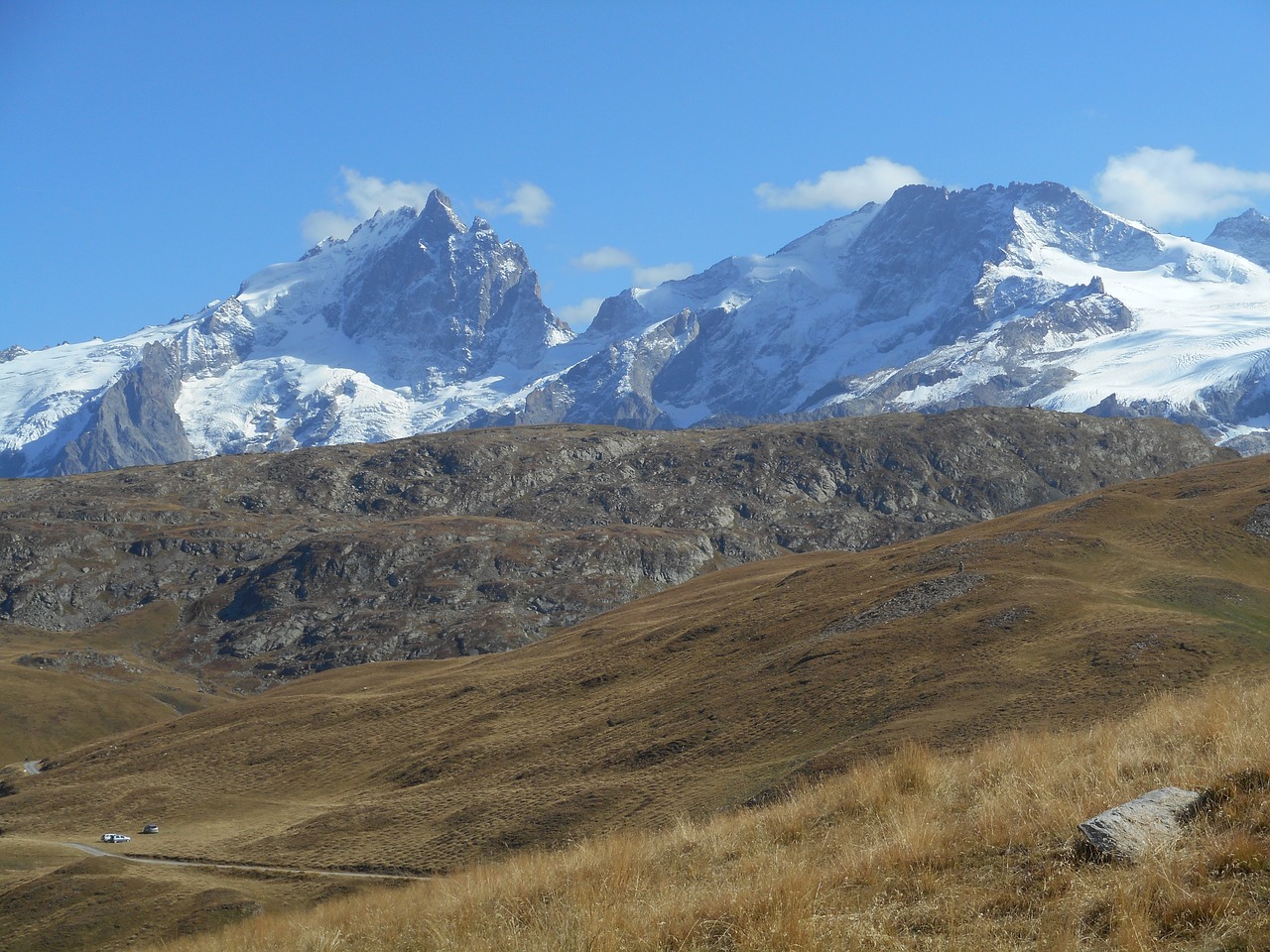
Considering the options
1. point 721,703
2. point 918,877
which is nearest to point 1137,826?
point 918,877

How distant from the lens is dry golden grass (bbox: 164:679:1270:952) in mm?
12438

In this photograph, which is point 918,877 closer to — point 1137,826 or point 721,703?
point 1137,826

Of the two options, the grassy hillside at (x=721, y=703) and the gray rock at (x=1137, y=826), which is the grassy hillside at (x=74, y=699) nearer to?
the grassy hillside at (x=721, y=703)

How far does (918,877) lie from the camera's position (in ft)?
47.1

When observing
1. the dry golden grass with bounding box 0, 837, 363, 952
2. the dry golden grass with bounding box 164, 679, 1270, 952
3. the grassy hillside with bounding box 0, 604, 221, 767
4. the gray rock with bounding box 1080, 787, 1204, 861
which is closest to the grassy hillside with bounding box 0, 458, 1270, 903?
the dry golden grass with bounding box 0, 837, 363, 952

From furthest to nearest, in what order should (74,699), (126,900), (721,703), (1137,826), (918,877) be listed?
(74,699), (721,703), (126,900), (918,877), (1137,826)

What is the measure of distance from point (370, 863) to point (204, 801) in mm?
34505

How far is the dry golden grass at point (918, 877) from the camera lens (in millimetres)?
12438

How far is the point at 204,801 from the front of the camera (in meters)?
83.3

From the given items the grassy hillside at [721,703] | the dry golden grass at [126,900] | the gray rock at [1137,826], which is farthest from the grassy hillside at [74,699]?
the gray rock at [1137,826]

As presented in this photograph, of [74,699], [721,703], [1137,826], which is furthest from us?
[74,699]

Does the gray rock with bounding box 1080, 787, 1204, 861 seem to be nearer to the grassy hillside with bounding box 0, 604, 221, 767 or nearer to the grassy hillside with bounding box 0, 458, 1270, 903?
the grassy hillside with bounding box 0, 458, 1270, 903

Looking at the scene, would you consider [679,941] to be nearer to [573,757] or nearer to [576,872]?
[576,872]

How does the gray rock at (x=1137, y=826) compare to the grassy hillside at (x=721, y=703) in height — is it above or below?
above
